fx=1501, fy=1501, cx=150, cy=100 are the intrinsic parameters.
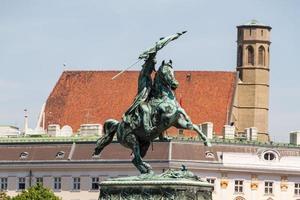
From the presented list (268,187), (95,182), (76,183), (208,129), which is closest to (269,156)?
(268,187)

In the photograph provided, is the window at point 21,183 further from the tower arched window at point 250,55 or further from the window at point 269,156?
the tower arched window at point 250,55


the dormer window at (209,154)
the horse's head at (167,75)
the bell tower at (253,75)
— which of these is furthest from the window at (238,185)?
the horse's head at (167,75)

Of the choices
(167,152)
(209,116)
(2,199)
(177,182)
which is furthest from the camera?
(209,116)

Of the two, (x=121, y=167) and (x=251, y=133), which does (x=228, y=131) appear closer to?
(x=251, y=133)

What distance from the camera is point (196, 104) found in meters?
110

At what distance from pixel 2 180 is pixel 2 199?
1426 cm

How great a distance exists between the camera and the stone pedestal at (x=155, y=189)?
973 inches

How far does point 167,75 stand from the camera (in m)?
25.6

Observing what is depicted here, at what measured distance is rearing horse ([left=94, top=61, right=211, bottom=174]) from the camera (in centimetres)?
2550

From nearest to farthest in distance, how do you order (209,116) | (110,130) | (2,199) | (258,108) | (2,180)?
(110,130) → (2,199) → (2,180) → (209,116) → (258,108)

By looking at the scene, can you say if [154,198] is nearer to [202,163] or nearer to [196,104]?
[202,163]

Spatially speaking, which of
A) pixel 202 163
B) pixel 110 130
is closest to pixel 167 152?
pixel 202 163

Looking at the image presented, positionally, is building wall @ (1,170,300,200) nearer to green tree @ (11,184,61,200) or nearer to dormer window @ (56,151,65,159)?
dormer window @ (56,151,65,159)

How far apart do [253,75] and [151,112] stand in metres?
96.2
